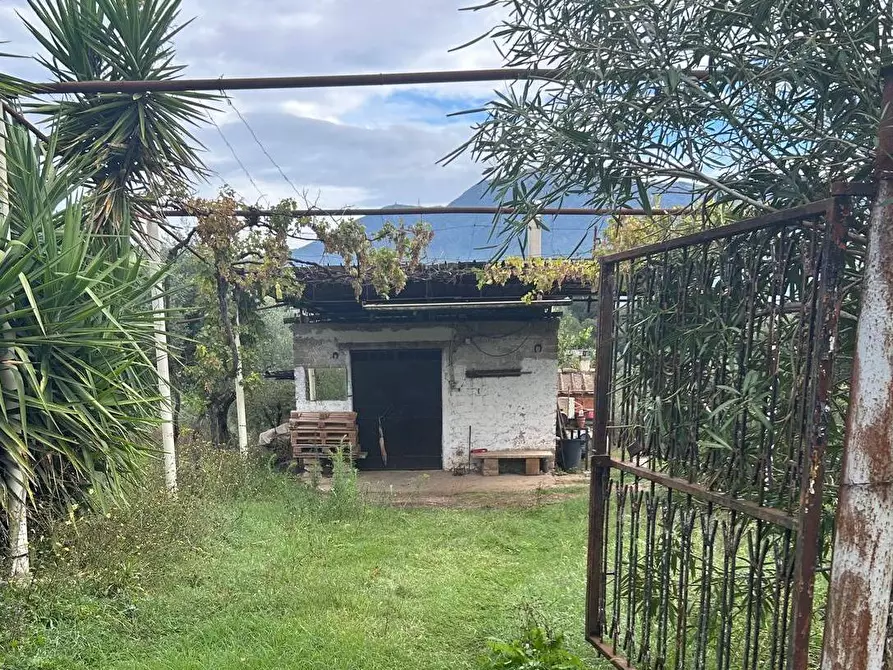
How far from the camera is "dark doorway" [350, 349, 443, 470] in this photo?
9.46 metres

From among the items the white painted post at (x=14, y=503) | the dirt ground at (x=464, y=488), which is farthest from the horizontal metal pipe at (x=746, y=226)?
the dirt ground at (x=464, y=488)

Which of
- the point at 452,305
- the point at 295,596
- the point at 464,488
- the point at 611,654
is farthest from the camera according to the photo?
the point at 464,488

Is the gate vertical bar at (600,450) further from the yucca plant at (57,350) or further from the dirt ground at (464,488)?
the dirt ground at (464,488)

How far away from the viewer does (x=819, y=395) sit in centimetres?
151

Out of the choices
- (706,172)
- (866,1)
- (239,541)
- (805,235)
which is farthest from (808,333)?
(239,541)

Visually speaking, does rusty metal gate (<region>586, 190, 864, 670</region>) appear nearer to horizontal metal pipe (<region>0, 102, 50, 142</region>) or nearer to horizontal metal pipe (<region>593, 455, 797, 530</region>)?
horizontal metal pipe (<region>593, 455, 797, 530</region>)

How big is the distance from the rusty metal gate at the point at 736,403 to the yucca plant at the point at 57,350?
317 centimetres

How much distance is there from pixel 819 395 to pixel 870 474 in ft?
0.78

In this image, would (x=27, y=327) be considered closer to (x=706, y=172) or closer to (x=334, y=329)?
(x=706, y=172)

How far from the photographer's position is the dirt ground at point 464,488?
727cm

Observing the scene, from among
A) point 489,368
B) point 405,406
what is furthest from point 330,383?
point 489,368

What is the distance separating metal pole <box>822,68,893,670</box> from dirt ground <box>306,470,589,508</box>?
222 inches

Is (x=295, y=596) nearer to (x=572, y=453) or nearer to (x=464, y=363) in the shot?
(x=464, y=363)

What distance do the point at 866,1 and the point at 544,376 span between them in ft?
25.5
